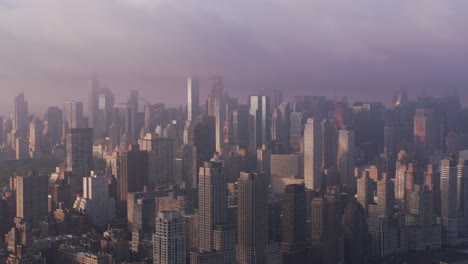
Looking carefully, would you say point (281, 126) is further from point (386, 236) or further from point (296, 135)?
point (386, 236)

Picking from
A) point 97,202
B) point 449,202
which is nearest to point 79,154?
point 97,202

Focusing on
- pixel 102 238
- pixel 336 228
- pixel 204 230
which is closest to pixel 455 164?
pixel 336 228

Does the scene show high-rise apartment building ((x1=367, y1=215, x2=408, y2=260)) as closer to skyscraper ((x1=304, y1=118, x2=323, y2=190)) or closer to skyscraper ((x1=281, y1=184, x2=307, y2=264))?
skyscraper ((x1=281, y1=184, x2=307, y2=264))

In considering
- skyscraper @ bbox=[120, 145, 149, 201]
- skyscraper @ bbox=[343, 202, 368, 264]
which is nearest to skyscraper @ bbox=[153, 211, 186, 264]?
skyscraper @ bbox=[343, 202, 368, 264]

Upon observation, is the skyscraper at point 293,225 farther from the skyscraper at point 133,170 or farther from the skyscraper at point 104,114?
the skyscraper at point 133,170

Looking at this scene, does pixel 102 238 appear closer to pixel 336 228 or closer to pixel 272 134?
pixel 336 228

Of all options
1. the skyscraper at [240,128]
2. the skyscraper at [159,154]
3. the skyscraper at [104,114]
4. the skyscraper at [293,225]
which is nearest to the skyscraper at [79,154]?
the skyscraper at [104,114]
